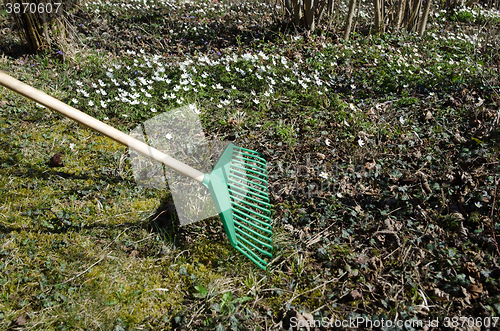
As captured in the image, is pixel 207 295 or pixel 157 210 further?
pixel 157 210

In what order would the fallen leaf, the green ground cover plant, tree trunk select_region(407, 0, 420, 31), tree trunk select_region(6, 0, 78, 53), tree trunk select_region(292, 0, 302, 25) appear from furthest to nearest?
tree trunk select_region(407, 0, 420, 31), tree trunk select_region(292, 0, 302, 25), tree trunk select_region(6, 0, 78, 53), the fallen leaf, the green ground cover plant

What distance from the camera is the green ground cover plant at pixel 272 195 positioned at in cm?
196

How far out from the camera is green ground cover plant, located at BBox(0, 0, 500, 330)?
196 centimetres

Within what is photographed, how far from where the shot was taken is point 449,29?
5.77m

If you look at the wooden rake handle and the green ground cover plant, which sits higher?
the wooden rake handle

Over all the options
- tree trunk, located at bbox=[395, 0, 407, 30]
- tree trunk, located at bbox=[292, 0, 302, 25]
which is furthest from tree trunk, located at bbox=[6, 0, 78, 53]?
tree trunk, located at bbox=[395, 0, 407, 30]

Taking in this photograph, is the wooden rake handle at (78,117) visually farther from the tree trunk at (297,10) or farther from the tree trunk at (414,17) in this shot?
the tree trunk at (414,17)

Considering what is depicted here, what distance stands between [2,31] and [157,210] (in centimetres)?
382

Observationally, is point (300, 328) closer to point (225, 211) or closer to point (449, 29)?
point (225, 211)

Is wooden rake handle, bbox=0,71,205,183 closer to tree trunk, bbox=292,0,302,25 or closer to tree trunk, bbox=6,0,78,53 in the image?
tree trunk, bbox=6,0,78,53

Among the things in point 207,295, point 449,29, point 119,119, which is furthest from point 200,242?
point 449,29

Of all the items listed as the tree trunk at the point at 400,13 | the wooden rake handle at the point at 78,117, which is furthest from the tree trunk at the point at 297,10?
the wooden rake handle at the point at 78,117

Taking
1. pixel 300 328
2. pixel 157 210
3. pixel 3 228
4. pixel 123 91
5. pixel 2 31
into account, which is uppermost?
pixel 2 31

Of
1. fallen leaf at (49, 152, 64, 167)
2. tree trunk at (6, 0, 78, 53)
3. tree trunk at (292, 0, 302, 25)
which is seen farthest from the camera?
tree trunk at (292, 0, 302, 25)
